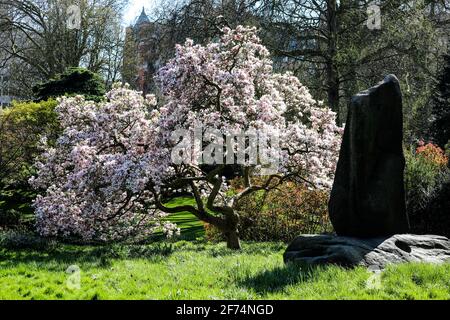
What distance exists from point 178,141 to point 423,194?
7.15 meters

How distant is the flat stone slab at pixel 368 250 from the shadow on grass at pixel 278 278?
0.41 meters

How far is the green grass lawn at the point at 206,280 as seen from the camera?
5.34 metres

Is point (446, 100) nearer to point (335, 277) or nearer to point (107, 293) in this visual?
point (335, 277)

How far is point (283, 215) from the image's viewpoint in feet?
45.9

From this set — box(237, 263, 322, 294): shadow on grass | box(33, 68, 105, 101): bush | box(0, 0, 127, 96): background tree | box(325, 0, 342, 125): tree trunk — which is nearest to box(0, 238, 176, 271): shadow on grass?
box(237, 263, 322, 294): shadow on grass

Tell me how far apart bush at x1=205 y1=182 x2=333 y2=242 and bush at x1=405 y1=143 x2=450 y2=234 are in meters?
2.24

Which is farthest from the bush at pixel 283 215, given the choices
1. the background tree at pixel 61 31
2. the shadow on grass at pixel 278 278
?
→ the background tree at pixel 61 31

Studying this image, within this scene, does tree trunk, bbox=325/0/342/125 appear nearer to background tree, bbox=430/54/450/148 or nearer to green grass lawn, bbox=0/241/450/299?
background tree, bbox=430/54/450/148

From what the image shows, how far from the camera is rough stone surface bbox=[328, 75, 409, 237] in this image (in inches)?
292

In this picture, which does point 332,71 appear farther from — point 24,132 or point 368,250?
point 368,250

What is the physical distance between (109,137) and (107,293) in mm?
5254

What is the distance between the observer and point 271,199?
1424 cm

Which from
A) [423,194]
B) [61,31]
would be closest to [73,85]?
[61,31]
